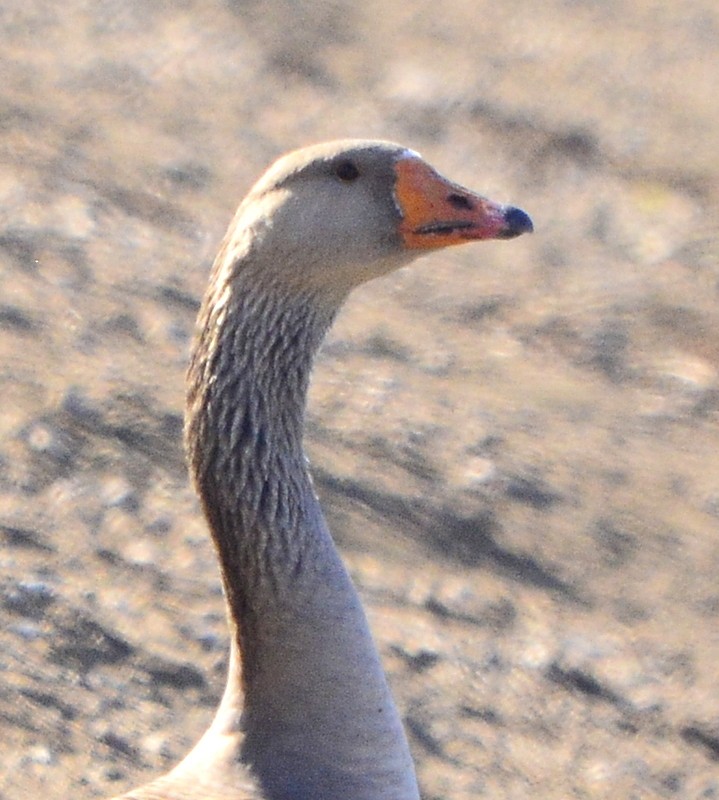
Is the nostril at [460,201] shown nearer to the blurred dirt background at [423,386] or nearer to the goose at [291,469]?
the goose at [291,469]

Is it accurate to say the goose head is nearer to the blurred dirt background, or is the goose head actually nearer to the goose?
the goose

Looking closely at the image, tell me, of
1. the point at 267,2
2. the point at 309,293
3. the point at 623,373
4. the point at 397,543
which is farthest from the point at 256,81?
the point at 309,293

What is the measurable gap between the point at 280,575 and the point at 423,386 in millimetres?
3991

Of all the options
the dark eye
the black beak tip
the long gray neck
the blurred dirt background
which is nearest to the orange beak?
the black beak tip

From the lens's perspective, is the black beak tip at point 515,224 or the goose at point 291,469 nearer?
the goose at point 291,469

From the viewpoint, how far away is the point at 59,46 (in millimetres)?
11055

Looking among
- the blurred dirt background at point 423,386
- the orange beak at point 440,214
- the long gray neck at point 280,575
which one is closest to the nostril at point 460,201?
the orange beak at point 440,214

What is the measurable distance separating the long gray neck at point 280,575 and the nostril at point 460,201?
1.38 feet

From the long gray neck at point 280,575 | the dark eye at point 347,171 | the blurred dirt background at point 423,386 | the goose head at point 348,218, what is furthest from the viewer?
the blurred dirt background at point 423,386

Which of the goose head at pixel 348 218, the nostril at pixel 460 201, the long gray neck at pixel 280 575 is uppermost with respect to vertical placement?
the nostril at pixel 460 201

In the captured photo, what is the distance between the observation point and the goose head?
13.3 feet

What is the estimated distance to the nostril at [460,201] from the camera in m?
4.22

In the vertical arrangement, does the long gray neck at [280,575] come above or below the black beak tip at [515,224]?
below

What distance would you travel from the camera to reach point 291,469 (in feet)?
13.8
